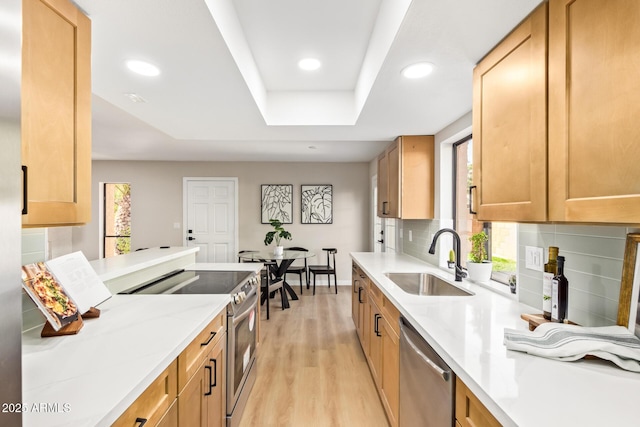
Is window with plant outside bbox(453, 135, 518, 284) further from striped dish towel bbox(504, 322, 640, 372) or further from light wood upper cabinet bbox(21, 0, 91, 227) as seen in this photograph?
light wood upper cabinet bbox(21, 0, 91, 227)

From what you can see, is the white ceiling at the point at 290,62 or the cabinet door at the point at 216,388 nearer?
the white ceiling at the point at 290,62

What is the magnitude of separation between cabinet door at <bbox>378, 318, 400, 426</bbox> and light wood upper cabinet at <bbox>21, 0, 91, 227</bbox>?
1.61 meters

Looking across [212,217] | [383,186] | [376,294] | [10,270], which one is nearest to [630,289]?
[376,294]

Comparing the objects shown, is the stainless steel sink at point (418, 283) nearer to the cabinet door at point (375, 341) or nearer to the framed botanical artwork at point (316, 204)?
the cabinet door at point (375, 341)

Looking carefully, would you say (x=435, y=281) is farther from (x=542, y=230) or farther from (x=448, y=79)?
(x=448, y=79)

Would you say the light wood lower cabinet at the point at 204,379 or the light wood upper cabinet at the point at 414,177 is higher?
the light wood upper cabinet at the point at 414,177

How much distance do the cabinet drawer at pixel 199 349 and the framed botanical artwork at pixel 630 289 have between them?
1538 millimetres

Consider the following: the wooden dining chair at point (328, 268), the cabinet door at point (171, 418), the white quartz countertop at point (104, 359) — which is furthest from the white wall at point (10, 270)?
the wooden dining chair at point (328, 268)

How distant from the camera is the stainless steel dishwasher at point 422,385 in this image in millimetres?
1044

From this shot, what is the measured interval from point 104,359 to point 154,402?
0.21 m

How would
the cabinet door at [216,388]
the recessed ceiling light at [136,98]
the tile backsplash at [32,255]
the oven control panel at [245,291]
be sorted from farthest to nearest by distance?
the recessed ceiling light at [136,98] < the oven control panel at [245,291] < the cabinet door at [216,388] < the tile backsplash at [32,255]

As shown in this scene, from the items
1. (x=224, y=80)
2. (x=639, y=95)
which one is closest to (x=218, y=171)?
(x=224, y=80)

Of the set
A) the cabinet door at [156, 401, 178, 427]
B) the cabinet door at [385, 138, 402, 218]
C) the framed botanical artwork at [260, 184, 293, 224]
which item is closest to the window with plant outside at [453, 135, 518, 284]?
the cabinet door at [385, 138, 402, 218]

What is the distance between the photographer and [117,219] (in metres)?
6.27
